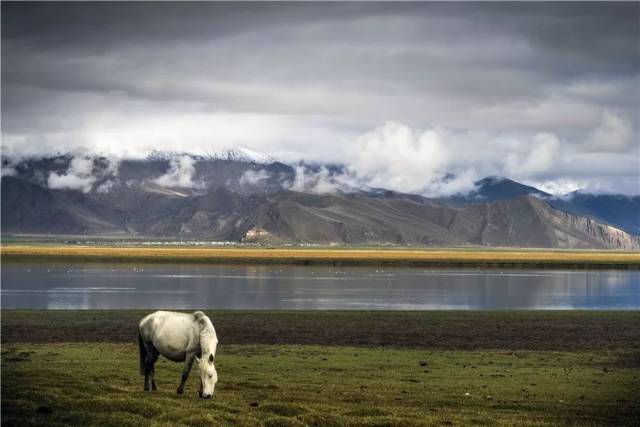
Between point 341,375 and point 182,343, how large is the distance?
23.3 ft

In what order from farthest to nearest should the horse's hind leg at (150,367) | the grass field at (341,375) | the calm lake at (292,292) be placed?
the calm lake at (292,292) → the horse's hind leg at (150,367) → the grass field at (341,375)

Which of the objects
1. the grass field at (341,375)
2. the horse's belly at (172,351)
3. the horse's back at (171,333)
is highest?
the horse's back at (171,333)

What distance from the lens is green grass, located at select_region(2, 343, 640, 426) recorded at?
18500mm

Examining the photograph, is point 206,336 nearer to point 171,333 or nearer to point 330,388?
point 171,333

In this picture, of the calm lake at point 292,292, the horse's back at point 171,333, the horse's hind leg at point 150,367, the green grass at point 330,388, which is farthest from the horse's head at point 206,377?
the calm lake at point 292,292

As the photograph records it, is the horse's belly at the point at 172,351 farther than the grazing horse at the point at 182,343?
Yes

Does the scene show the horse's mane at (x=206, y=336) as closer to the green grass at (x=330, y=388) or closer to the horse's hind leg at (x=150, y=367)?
the green grass at (x=330, y=388)

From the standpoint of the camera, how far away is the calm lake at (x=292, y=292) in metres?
62.9

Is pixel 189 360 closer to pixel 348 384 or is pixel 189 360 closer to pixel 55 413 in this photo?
pixel 55 413

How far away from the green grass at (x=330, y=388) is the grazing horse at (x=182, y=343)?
0.56 metres

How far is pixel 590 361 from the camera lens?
1220 inches

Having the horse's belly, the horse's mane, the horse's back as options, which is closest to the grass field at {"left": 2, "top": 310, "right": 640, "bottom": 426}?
the horse's belly

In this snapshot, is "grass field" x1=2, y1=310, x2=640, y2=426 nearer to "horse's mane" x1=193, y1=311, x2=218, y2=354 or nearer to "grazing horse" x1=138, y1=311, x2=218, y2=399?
"grazing horse" x1=138, y1=311, x2=218, y2=399

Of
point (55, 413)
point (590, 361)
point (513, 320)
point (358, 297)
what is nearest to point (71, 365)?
point (55, 413)
